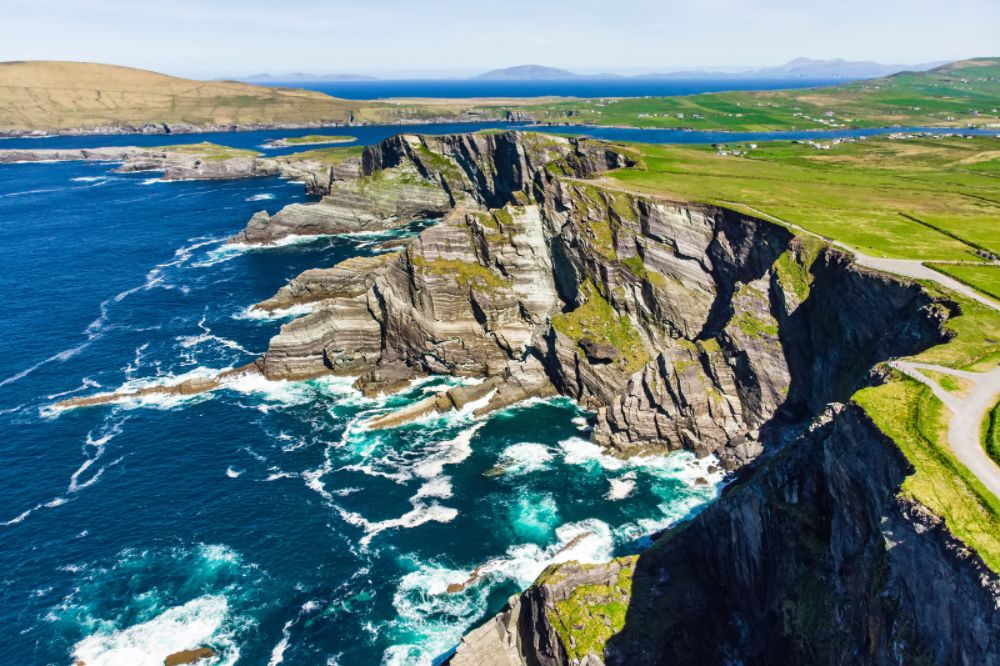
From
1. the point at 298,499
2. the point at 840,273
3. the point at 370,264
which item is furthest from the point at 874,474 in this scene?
the point at 370,264

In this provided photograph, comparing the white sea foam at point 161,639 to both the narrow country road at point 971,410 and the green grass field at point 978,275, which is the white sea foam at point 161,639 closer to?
the narrow country road at point 971,410

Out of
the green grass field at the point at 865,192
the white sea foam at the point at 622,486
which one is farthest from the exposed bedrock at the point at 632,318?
the green grass field at the point at 865,192

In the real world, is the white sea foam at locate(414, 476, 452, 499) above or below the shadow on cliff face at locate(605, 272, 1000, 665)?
below

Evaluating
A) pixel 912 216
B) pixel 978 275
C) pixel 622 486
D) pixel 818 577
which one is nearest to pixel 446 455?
pixel 622 486

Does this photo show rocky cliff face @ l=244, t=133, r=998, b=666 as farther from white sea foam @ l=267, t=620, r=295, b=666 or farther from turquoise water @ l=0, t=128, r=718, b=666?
white sea foam @ l=267, t=620, r=295, b=666

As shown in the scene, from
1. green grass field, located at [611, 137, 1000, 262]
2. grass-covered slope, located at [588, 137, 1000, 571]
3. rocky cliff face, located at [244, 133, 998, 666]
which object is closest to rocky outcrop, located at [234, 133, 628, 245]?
rocky cliff face, located at [244, 133, 998, 666]

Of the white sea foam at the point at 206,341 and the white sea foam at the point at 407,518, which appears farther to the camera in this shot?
the white sea foam at the point at 206,341
